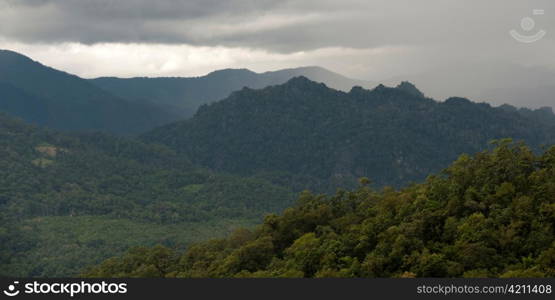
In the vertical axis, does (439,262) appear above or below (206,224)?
above

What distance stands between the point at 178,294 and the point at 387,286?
35.8ft

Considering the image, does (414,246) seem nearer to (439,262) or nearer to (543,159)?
(439,262)

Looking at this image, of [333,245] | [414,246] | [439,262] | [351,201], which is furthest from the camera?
[351,201]

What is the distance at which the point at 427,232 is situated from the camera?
4850cm

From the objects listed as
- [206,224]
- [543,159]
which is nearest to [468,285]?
[543,159]

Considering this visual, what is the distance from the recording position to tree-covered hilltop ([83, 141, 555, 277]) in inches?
1684

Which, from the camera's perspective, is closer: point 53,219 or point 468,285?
point 468,285

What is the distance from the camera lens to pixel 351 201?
65.4 meters

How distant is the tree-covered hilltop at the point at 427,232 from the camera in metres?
42.8

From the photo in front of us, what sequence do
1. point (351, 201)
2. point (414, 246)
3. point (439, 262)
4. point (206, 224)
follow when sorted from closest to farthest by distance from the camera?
point (439, 262) < point (414, 246) < point (351, 201) < point (206, 224)
